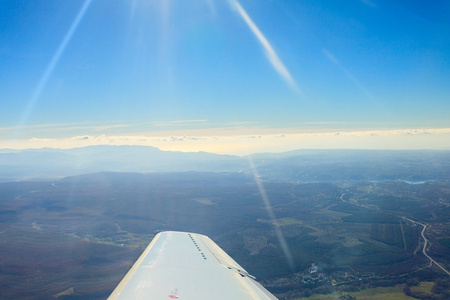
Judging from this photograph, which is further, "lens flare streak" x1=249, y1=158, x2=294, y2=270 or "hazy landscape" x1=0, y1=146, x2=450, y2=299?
"lens flare streak" x1=249, y1=158, x2=294, y2=270

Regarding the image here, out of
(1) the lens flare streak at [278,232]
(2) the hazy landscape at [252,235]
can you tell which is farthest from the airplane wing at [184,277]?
(1) the lens flare streak at [278,232]

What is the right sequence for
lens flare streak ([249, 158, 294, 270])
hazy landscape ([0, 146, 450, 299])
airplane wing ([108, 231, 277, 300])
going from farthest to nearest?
1. lens flare streak ([249, 158, 294, 270])
2. hazy landscape ([0, 146, 450, 299])
3. airplane wing ([108, 231, 277, 300])

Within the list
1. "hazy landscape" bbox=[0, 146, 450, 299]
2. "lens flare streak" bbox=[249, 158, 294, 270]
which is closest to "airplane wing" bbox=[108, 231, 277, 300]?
"hazy landscape" bbox=[0, 146, 450, 299]

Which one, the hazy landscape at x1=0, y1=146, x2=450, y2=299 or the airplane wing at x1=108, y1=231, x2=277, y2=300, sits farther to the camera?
the hazy landscape at x1=0, y1=146, x2=450, y2=299

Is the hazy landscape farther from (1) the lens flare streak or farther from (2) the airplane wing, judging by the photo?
(2) the airplane wing

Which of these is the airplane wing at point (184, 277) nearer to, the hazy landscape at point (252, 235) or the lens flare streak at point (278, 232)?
the hazy landscape at point (252, 235)

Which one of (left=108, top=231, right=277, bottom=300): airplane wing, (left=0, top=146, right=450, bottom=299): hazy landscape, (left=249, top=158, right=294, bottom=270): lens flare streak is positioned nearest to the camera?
(left=108, top=231, right=277, bottom=300): airplane wing

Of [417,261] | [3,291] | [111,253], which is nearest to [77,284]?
[3,291]

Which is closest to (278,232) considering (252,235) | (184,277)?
(252,235)

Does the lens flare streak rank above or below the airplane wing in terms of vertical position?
below
